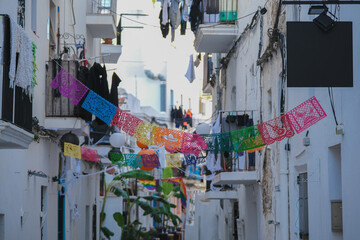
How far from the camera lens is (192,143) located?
15.4m

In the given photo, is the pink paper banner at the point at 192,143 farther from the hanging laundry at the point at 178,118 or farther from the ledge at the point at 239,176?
the hanging laundry at the point at 178,118

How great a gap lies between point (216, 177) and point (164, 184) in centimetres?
2283

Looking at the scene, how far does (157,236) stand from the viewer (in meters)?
38.5

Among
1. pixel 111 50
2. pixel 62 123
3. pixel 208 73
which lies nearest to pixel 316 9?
pixel 62 123

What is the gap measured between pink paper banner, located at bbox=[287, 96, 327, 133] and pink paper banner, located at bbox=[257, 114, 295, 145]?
18cm

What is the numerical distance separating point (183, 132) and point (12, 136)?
13.1ft

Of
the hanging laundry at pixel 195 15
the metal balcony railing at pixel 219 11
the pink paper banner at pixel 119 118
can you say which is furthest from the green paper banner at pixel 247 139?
the hanging laundry at pixel 195 15

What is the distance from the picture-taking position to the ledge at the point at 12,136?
11612mm

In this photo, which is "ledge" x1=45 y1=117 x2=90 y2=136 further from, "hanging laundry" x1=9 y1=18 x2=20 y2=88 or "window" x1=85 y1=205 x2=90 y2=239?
"window" x1=85 y1=205 x2=90 y2=239

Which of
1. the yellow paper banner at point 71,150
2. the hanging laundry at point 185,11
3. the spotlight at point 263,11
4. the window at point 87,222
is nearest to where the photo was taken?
the spotlight at point 263,11

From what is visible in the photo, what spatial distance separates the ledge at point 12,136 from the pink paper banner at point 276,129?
439 centimetres

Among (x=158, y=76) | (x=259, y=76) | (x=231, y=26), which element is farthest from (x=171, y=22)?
(x=158, y=76)

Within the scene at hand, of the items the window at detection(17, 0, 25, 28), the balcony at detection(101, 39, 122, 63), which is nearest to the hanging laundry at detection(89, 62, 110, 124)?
the window at detection(17, 0, 25, 28)

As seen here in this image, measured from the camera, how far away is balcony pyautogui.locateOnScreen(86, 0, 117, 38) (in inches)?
Result: 941
